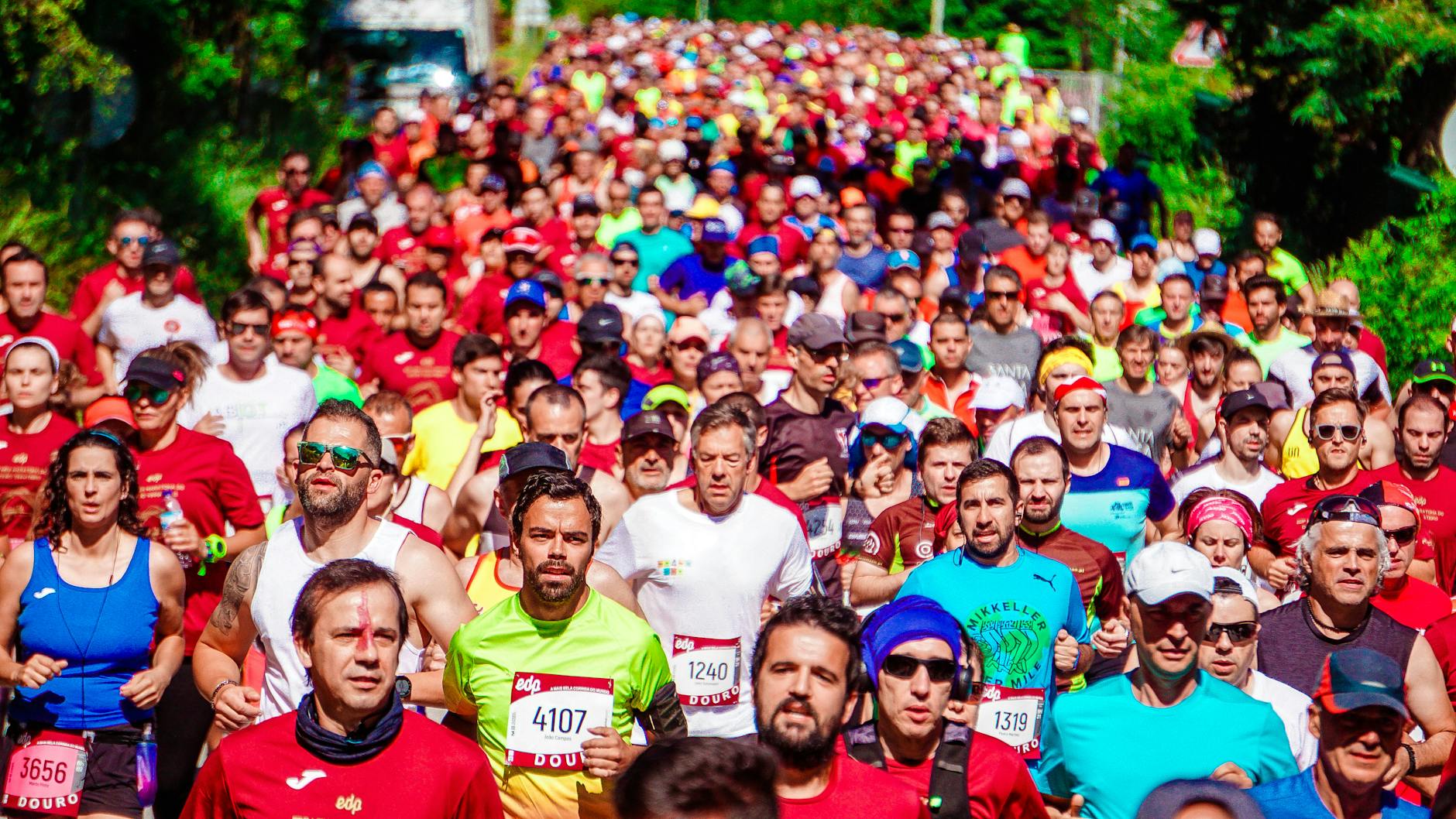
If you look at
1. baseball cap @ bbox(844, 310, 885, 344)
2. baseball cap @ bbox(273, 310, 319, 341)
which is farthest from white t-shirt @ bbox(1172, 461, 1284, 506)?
baseball cap @ bbox(273, 310, 319, 341)

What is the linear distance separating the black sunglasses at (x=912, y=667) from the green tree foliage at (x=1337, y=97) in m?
12.0

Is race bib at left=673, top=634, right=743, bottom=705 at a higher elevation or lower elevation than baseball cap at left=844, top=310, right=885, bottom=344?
lower

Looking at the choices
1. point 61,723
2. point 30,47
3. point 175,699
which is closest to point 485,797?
point 61,723

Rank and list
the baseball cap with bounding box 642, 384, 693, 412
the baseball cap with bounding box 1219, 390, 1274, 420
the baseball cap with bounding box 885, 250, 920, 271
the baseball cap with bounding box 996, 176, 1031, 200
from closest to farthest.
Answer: the baseball cap with bounding box 1219, 390, 1274, 420
the baseball cap with bounding box 642, 384, 693, 412
the baseball cap with bounding box 885, 250, 920, 271
the baseball cap with bounding box 996, 176, 1031, 200

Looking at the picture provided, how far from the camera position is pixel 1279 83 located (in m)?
16.8

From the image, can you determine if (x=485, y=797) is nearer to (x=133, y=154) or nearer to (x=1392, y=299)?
(x=1392, y=299)

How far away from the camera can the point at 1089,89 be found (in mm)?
33094

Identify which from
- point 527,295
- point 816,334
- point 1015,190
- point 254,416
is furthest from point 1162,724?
point 1015,190

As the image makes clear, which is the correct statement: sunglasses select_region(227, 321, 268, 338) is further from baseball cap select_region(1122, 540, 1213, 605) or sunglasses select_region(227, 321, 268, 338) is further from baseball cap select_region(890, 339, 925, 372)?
baseball cap select_region(1122, 540, 1213, 605)

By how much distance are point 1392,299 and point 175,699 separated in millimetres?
10039

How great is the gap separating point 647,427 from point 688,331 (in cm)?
243

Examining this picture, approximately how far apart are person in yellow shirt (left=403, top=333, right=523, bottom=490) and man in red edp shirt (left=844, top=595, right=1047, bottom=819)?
3.89 metres

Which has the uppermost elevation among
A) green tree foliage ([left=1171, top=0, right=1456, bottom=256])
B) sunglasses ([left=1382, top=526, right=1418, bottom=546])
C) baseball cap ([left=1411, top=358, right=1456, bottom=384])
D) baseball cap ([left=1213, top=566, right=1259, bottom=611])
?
green tree foliage ([left=1171, top=0, right=1456, bottom=256])

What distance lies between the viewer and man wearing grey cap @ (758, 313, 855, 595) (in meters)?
7.61
